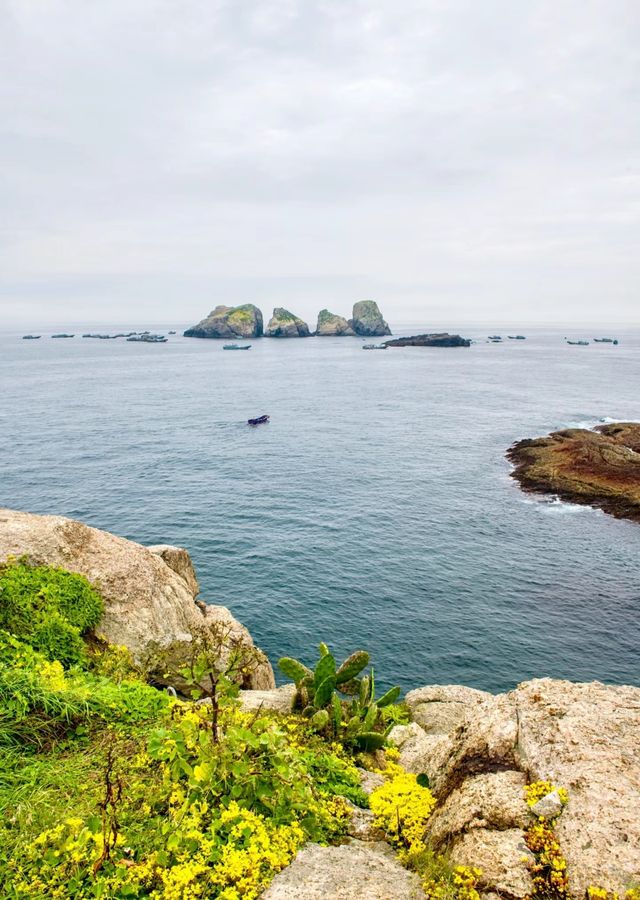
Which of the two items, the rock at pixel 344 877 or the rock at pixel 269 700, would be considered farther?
the rock at pixel 269 700

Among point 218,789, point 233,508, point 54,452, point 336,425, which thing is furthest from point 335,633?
point 336,425

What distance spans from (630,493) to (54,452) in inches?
2271

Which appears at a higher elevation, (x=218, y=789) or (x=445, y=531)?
(x=218, y=789)

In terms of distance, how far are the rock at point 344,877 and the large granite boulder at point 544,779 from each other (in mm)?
791

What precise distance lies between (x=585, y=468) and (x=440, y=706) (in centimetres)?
4203

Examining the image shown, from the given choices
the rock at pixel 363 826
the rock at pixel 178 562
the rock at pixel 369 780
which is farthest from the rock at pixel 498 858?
the rock at pixel 178 562

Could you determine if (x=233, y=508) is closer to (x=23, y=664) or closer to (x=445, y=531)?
(x=445, y=531)

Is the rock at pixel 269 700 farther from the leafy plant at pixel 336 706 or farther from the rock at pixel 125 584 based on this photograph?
the rock at pixel 125 584

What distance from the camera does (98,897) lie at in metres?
5.03

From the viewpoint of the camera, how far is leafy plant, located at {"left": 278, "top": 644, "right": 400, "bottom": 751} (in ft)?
34.2

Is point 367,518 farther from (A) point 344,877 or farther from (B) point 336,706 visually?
(A) point 344,877

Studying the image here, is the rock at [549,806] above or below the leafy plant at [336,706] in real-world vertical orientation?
above

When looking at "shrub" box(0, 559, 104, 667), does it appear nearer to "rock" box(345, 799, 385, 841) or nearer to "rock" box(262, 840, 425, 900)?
"rock" box(345, 799, 385, 841)

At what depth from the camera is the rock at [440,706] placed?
49.3 ft
